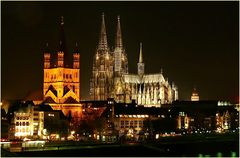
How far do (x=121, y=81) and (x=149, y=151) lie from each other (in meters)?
42.0

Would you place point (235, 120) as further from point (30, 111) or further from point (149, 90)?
point (30, 111)

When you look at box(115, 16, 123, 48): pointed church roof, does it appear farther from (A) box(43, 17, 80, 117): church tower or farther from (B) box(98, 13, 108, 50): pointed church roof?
(A) box(43, 17, 80, 117): church tower

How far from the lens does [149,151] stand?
4512 centimetres

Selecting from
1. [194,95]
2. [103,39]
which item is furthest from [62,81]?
[194,95]

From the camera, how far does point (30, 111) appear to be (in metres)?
55.0

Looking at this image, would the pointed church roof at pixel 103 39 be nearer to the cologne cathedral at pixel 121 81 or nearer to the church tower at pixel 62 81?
the cologne cathedral at pixel 121 81

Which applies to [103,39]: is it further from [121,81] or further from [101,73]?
[121,81]

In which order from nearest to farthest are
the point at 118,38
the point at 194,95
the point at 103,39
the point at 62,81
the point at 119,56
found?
the point at 62,81, the point at 103,39, the point at 118,38, the point at 119,56, the point at 194,95

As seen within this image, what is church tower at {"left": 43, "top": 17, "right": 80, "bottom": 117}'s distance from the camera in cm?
6706

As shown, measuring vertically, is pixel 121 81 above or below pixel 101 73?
below

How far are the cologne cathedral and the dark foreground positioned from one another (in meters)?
34.2

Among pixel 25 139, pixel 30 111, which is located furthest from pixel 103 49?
pixel 25 139

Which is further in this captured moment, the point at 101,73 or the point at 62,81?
the point at 101,73

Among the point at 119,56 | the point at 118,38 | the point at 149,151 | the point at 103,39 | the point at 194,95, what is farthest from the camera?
the point at 194,95
